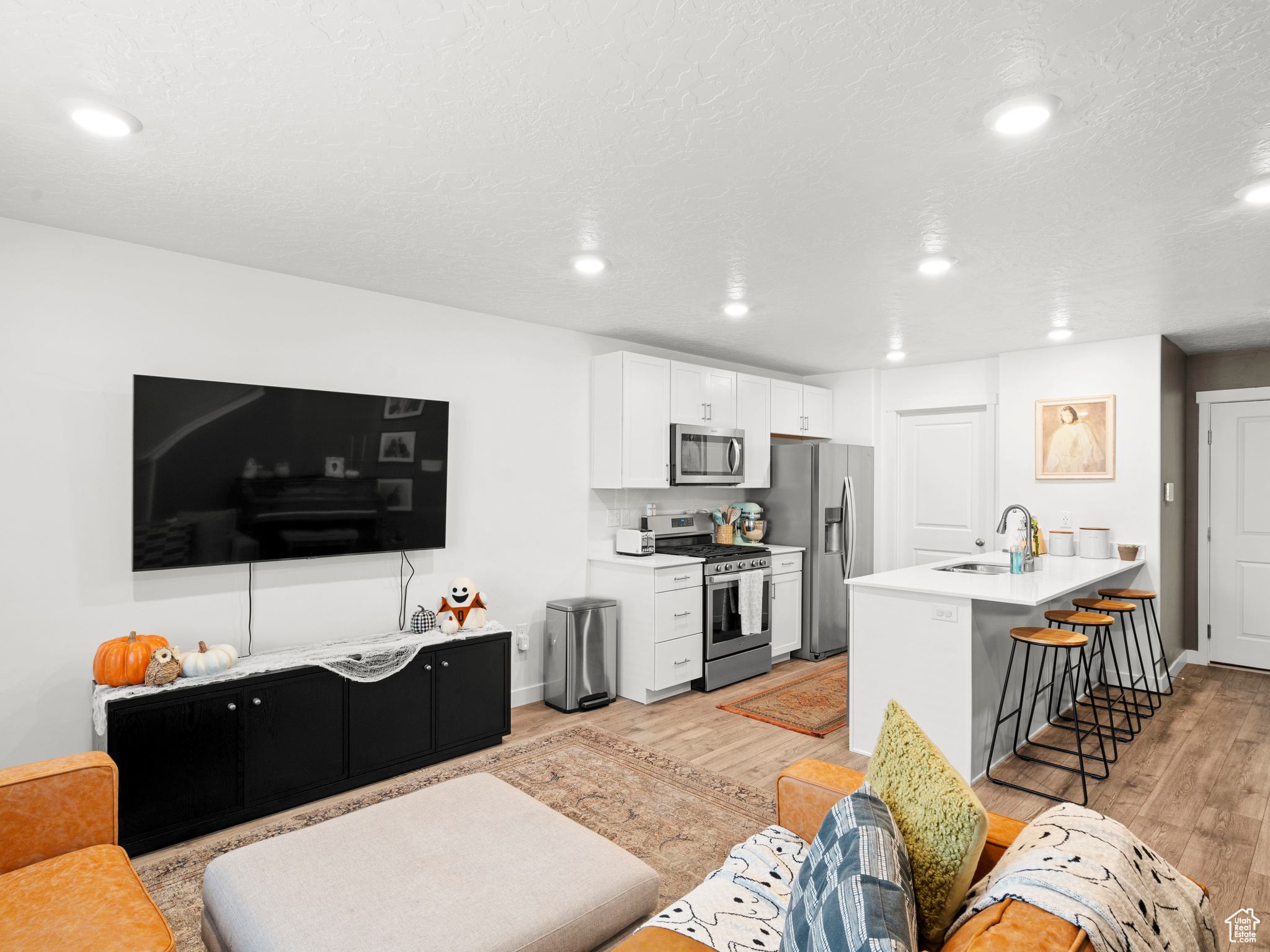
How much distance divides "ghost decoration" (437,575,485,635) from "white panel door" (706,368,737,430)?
88.4 inches

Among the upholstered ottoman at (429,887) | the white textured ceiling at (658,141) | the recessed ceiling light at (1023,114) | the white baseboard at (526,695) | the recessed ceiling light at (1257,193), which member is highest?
the white textured ceiling at (658,141)

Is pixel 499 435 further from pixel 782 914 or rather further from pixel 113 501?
pixel 782 914

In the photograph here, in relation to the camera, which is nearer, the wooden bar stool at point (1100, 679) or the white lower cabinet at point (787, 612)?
the wooden bar stool at point (1100, 679)

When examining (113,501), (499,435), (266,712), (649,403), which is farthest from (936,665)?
(113,501)

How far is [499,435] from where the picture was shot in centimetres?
434

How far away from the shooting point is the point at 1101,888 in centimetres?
103

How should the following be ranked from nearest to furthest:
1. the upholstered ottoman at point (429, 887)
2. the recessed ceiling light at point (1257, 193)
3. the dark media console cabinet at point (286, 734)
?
1. the upholstered ottoman at point (429, 887)
2. the recessed ceiling light at point (1257, 193)
3. the dark media console cabinet at point (286, 734)

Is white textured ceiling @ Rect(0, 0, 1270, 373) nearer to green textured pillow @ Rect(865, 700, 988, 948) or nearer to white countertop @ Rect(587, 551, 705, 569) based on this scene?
green textured pillow @ Rect(865, 700, 988, 948)

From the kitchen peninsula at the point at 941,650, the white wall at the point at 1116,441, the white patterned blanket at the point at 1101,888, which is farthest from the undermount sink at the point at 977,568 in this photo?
the white patterned blanket at the point at 1101,888

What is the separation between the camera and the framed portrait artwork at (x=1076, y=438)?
4.91m

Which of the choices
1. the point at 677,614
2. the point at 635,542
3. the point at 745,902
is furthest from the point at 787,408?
the point at 745,902

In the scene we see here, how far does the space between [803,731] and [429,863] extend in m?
2.64

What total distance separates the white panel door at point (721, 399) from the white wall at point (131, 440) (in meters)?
1.40

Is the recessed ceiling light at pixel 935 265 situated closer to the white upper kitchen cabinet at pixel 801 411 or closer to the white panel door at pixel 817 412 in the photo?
the white upper kitchen cabinet at pixel 801 411
